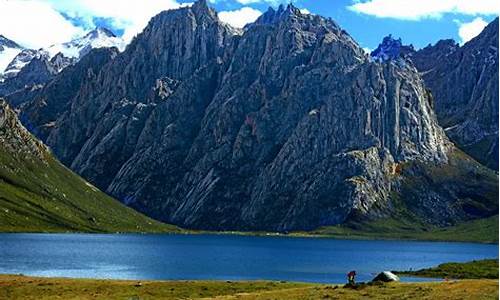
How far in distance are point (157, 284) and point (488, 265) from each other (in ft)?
290

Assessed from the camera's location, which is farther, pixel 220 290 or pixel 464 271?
pixel 464 271

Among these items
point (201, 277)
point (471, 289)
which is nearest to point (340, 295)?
point (471, 289)

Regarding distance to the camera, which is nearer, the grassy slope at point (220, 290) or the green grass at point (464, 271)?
the grassy slope at point (220, 290)

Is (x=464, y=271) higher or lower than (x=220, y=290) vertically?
higher

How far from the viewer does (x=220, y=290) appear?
99750mm

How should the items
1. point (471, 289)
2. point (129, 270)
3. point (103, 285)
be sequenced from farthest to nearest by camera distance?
point (129, 270)
point (103, 285)
point (471, 289)

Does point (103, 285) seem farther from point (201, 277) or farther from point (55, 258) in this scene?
point (55, 258)

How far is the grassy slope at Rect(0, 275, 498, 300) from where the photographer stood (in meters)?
74.0

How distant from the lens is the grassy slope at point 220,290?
2913 inches

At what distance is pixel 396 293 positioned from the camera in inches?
2985

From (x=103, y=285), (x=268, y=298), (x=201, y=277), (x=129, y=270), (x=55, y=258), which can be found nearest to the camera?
(x=268, y=298)

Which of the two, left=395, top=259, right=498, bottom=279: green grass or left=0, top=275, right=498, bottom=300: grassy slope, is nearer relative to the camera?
left=0, top=275, right=498, bottom=300: grassy slope

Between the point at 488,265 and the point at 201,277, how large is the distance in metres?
66.0

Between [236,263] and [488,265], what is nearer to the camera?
[488,265]
